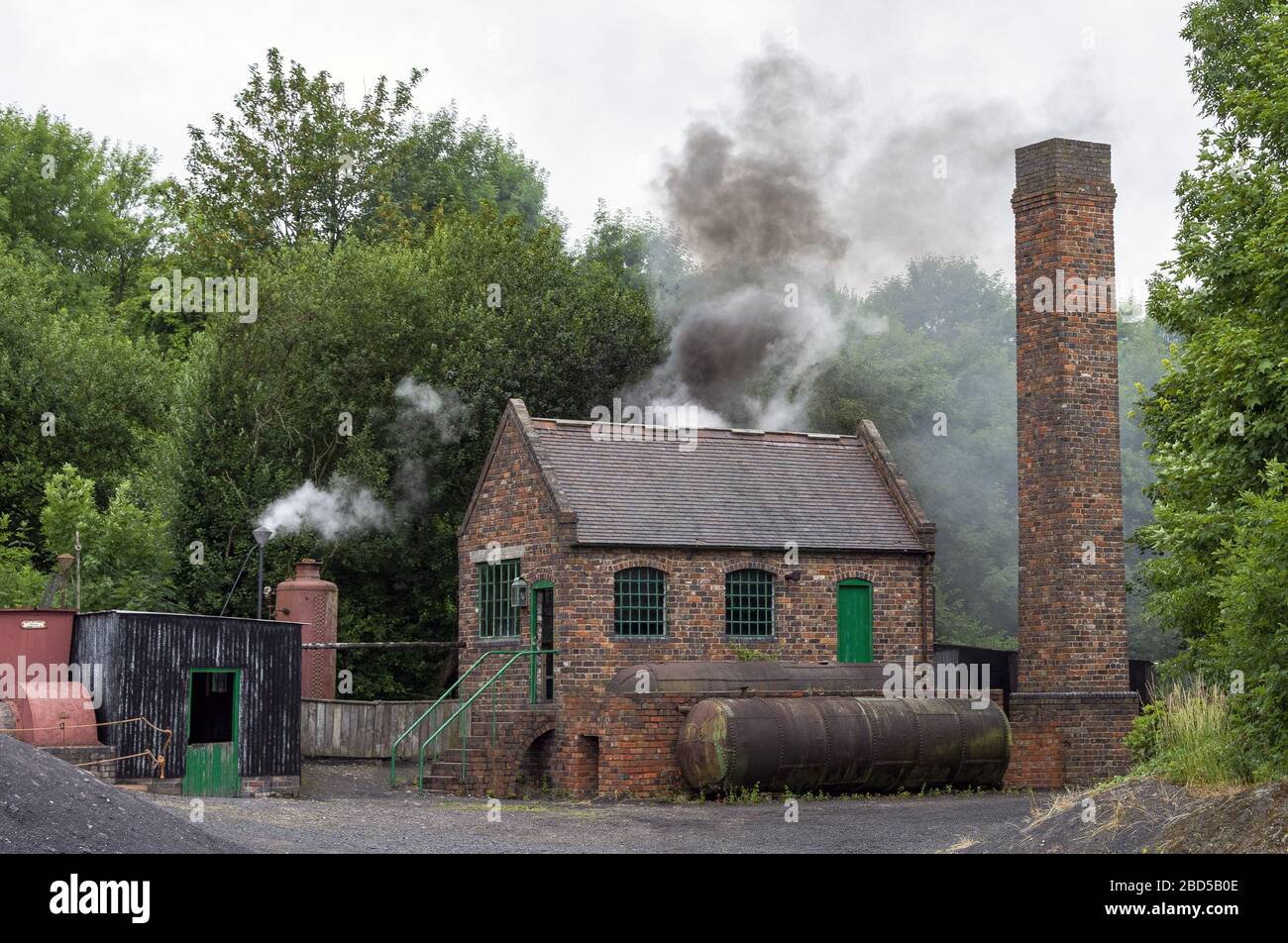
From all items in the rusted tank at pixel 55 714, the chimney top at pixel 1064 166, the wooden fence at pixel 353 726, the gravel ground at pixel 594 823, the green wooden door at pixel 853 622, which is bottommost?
the gravel ground at pixel 594 823

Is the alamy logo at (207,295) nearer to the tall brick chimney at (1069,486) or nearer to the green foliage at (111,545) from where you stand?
the green foliage at (111,545)

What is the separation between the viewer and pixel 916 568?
30422 mm

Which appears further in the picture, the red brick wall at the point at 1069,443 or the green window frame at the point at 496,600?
the green window frame at the point at 496,600

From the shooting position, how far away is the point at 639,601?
28.1m

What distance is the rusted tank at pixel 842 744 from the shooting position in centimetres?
2458

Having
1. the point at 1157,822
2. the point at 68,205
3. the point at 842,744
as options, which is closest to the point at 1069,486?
the point at 842,744

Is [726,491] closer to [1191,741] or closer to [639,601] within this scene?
[639,601]

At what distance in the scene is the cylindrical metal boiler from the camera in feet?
108

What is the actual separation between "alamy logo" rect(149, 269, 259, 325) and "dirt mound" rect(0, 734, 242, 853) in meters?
22.6

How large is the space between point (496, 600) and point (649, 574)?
361cm

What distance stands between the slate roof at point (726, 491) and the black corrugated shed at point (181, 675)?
5544mm

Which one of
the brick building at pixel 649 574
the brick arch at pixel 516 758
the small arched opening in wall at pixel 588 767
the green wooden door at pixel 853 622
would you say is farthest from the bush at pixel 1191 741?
the brick arch at pixel 516 758

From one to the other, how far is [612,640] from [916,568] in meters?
6.44

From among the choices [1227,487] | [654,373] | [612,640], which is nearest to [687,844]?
[1227,487]
